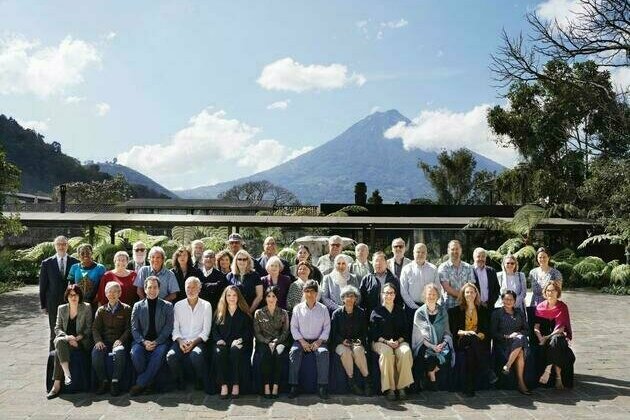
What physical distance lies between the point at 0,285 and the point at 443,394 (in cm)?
1368

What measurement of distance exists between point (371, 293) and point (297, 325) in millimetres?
1020

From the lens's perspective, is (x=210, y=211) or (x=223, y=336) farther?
(x=210, y=211)

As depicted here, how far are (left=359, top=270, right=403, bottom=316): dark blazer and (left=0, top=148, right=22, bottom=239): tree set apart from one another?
1205 centimetres

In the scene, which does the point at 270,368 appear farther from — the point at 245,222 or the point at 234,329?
the point at 245,222

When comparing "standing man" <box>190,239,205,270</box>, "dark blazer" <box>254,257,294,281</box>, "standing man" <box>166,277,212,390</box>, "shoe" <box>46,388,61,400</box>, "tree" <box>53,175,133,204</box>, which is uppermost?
"tree" <box>53,175,133,204</box>

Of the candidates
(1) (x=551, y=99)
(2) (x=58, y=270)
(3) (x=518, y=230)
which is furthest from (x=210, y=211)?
(2) (x=58, y=270)

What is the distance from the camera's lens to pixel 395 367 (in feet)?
20.6

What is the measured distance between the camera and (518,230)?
674 inches

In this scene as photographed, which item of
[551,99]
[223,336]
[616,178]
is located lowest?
[223,336]

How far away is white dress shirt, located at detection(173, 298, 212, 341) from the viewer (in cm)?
648

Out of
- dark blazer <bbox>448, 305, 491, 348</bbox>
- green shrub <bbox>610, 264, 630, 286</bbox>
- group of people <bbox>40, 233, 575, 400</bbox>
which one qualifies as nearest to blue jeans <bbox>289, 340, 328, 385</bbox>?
group of people <bbox>40, 233, 575, 400</bbox>

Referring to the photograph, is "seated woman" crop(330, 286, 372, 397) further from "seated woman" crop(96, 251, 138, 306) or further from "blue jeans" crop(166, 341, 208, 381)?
"seated woman" crop(96, 251, 138, 306)

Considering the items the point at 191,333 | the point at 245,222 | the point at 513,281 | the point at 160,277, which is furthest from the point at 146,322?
the point at 245,222

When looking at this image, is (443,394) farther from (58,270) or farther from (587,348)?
(58,270)
